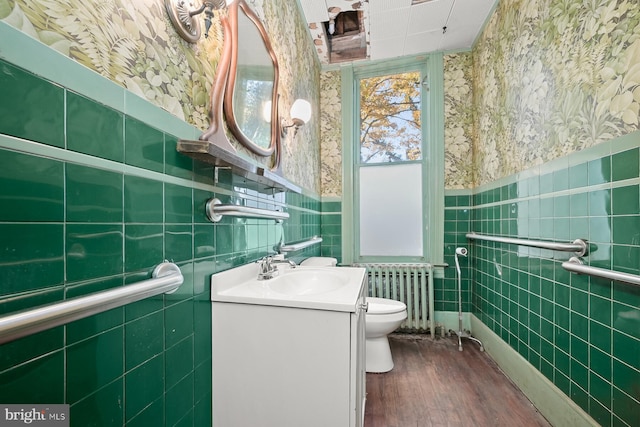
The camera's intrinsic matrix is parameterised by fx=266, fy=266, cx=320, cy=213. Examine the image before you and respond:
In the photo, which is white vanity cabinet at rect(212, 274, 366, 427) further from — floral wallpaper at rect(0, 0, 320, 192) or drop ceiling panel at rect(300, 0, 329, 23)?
drop ceiling panel at rect(300, 0, 329, 23)

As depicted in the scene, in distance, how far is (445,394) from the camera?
1.58 meters

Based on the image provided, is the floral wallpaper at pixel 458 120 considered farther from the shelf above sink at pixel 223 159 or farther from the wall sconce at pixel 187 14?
the wall sconce at pixel 187 14

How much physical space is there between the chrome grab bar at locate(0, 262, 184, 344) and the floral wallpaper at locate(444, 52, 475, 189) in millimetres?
2459

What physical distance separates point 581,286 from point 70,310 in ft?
5.65

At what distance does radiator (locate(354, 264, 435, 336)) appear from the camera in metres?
2.36

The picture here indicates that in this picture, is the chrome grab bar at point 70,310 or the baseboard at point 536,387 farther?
the baseboard at point 536,387

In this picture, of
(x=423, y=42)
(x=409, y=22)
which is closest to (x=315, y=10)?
(x=409, y=22)

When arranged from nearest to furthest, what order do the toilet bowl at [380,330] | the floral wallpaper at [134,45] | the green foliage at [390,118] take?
the floral wallpaper at [134,45] < the toilet bowl at [380,330] < the green foliage at [390,118]

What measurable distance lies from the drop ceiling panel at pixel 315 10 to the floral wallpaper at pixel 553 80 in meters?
1.27

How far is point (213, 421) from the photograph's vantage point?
970 mm

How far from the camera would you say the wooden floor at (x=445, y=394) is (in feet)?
4.54

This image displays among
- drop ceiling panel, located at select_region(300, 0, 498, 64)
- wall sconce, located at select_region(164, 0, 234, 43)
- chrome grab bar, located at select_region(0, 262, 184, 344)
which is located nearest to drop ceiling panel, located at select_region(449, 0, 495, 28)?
drop ceiling panel, located at select_region(300, 0, 498, 64)

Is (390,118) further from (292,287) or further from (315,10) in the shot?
(292,287)

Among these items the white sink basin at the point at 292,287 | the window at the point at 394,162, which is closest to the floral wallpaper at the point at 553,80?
the window at the point at 394,162
